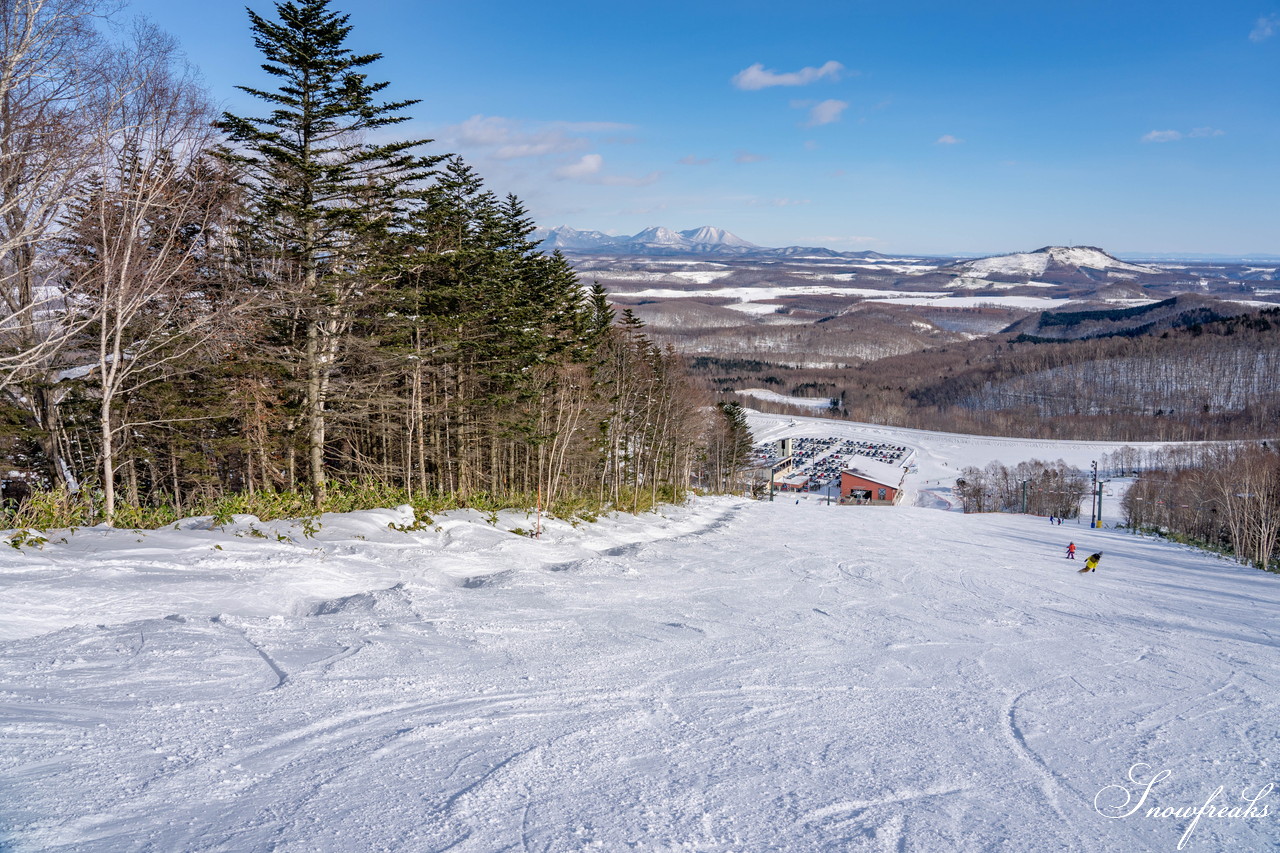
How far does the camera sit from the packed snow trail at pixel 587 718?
344cm

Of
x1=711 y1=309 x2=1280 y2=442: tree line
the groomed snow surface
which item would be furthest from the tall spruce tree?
x1=711 y1=309 x2=1280 y2=442: tree line

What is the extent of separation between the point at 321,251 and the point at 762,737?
1414 centimetres

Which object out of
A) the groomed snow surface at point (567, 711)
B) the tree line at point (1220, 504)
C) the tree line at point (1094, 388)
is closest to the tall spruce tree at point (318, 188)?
the groomed snow surface at point (567, 711)

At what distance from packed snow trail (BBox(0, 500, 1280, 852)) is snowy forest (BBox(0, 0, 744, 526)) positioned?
474 cm

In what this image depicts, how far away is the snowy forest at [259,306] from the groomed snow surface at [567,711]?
12.5 ft

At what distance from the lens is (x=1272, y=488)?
1518 inches

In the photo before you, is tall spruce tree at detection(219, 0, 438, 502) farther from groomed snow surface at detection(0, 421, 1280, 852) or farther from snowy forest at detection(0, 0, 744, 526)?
groomed snow surface at detection(0, 421, 1280, 852)

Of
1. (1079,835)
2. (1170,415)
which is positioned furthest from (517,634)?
(1170,415)

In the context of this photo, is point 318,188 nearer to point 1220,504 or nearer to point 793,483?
point 1220,504

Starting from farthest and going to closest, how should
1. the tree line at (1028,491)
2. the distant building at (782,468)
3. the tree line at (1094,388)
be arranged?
the tree line at (1094,388), the distant building at (782,468), the tree line at (1028,491)

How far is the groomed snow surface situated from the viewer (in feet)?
11.3

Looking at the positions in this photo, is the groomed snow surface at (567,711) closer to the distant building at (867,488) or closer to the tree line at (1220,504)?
the tree line at (1220,504)

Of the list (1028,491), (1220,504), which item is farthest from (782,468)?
(1220,504)

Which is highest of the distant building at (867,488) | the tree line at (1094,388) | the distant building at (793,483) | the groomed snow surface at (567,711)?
the groomed snow surface at (567,711)
